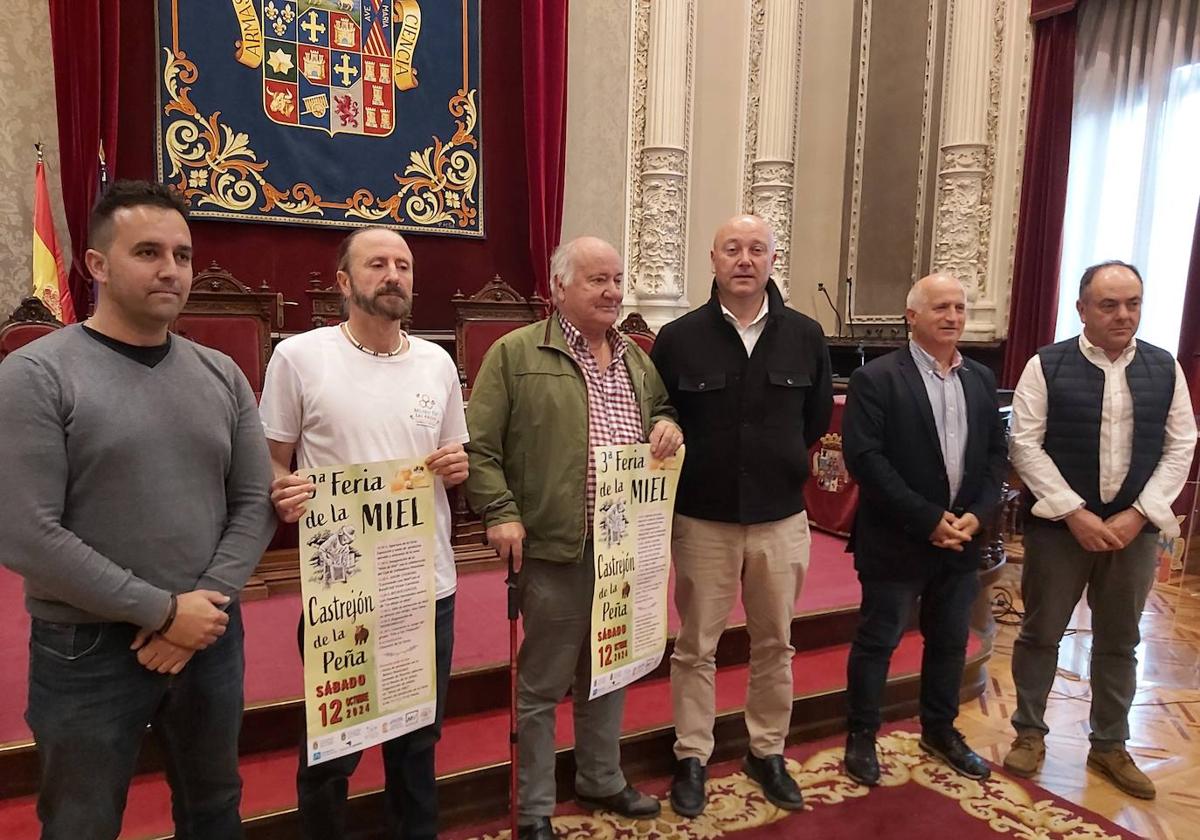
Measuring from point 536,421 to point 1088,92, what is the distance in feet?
17.5

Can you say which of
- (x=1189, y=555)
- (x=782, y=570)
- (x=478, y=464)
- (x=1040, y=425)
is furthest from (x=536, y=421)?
(x=1189, y=555)

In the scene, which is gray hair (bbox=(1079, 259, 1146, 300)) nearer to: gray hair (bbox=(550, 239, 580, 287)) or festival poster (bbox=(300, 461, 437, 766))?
gray hair (bbox=(550, 239, 580, 287))

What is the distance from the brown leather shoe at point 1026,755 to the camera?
255cm

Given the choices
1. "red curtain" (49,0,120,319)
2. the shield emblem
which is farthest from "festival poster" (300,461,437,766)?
the shield emblem

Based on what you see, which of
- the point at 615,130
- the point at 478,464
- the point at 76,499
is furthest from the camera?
the point at 615,130

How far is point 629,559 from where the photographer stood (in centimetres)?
206

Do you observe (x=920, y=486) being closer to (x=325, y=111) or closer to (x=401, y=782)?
(x=401, y=782)

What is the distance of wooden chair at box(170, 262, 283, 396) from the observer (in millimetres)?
4070

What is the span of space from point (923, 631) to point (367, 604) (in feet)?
5.75

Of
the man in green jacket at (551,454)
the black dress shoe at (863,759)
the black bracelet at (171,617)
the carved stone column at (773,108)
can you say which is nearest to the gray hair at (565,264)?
the man in green jacket at (551,454)

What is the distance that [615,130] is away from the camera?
19.8ft

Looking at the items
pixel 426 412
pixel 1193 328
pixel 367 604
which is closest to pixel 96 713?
pixel 367 604

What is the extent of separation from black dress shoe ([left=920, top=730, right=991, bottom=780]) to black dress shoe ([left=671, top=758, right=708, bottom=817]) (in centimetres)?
80

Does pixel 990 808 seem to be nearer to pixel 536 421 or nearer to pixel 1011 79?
pixel 536 421
